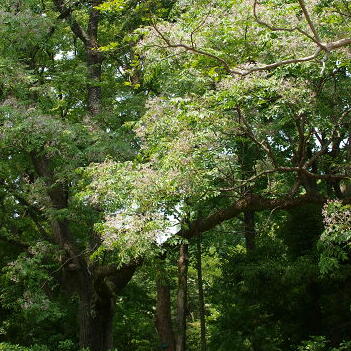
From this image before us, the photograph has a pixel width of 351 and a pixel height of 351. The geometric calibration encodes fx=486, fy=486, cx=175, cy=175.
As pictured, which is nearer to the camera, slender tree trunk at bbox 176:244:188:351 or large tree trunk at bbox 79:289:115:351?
slender tree trunk at bbox 176:244:188:351

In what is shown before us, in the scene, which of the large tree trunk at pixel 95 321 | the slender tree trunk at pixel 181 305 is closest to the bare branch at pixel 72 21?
the slender tree trunk at pixel 181 305

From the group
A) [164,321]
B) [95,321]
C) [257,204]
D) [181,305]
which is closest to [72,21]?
[257,204]

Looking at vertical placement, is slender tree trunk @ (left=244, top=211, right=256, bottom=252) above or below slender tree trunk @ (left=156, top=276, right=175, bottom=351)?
above

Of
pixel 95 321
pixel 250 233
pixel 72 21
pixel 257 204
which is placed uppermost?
pixel 72 21

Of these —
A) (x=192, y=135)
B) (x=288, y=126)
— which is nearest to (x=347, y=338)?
(x=288, y=126)

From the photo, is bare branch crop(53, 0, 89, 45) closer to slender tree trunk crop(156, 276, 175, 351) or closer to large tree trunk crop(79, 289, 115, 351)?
large tree trunk crop(79, 289, 115, 351)

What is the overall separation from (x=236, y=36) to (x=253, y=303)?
5.69 meters

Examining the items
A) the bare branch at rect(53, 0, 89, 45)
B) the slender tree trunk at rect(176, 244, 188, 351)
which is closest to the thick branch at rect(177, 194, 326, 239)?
the slender tree trunk at rect(176, 244, 188, 351)

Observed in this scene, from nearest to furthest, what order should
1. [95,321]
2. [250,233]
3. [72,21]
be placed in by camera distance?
[95,321], [72,21], [250,233]

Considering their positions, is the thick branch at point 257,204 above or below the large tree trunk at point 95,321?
above

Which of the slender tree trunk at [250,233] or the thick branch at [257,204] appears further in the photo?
the slender tree trunk at [250,233]

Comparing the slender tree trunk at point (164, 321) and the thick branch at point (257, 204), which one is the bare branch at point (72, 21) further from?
the slender tree trunk at point (164, 321)

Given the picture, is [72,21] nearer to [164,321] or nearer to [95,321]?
[95,321]

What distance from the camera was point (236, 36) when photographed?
8.55m
